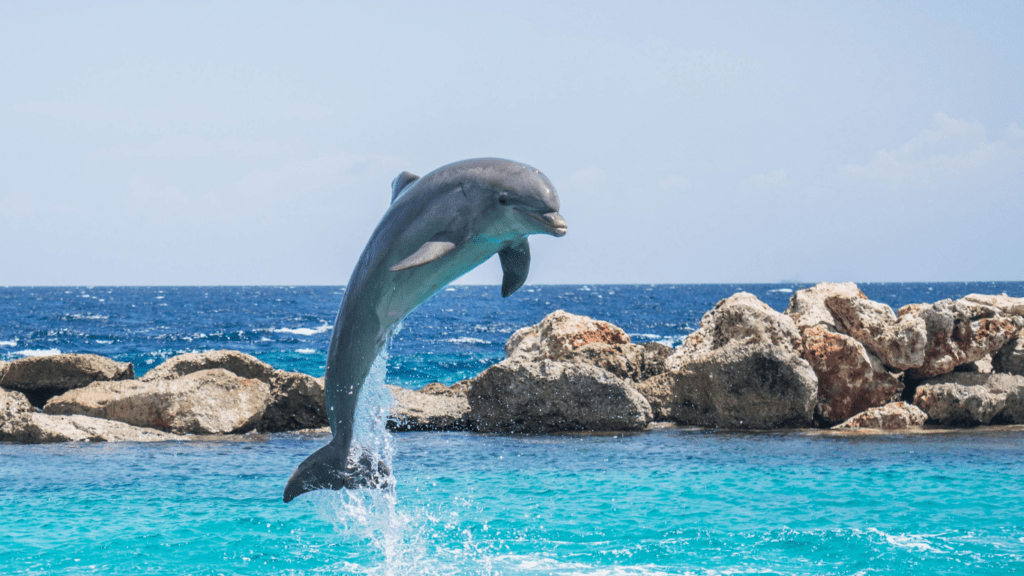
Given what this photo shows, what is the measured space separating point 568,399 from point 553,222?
843cm

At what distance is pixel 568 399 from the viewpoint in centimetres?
1152

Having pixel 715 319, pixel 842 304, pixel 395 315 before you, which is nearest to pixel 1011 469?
pixel 842 304

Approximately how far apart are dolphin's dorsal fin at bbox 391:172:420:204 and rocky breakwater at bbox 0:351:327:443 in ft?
26.5

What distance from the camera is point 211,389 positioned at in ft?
38.2

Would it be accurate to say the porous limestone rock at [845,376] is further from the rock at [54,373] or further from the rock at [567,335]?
the rock at [54,373]

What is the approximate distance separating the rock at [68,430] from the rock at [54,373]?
1968 millimetres

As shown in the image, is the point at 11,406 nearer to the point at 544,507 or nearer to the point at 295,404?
the point at 295,404

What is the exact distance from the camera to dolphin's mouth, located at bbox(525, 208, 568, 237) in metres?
3.28

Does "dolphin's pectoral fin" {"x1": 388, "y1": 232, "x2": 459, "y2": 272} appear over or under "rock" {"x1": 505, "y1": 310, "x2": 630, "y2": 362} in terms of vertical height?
over

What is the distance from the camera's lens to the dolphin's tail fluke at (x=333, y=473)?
4.21 meters

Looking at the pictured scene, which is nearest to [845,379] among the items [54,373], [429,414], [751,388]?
[751,388]

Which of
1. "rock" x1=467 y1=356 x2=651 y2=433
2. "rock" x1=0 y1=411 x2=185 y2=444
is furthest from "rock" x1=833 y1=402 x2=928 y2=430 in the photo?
"rock" x1=0 y1=411 x2=185 y2=444

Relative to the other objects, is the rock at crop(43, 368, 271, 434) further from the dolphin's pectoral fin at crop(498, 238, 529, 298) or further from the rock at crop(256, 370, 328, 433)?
the dolphin's pectoral fin at crop(498, 238, 529, 298)

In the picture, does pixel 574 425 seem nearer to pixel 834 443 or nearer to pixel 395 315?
pixel 834 443
